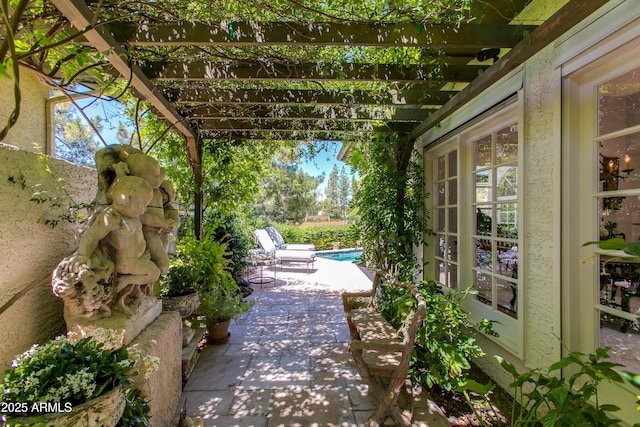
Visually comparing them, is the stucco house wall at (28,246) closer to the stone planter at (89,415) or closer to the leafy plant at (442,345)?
the stone planter at (89,415)

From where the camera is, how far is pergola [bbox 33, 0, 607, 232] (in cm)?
186

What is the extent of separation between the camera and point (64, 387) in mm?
1048

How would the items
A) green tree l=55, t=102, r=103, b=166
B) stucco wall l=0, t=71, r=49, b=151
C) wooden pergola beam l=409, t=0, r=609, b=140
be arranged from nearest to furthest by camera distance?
wooden pergola beam l=409, t=0, r=609, b=140
stucco wall l=0, t=71, r=49, b=151
green tree l=55, t=102, r=103, b=166

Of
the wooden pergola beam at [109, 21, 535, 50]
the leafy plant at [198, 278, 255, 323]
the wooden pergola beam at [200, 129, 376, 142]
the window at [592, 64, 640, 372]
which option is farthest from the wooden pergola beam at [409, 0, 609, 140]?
the leafy plant at [198, 278, 255, 323]

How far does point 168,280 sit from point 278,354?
1482 mm

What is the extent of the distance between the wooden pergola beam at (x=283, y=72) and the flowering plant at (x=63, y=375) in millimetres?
2160

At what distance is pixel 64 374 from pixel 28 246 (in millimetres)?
953

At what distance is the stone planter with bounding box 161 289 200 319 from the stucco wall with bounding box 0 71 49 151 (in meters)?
3.35

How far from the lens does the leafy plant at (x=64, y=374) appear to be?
1036 millimetres

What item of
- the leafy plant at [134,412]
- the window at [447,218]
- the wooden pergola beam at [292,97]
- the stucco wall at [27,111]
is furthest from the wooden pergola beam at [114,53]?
the window at [447,218]

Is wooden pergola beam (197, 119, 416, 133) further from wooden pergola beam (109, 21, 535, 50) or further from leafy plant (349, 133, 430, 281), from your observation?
wooden pergola beam (109, 21, 535, 50)

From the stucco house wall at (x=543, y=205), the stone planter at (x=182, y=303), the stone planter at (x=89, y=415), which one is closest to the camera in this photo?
the stone planter at (x=89, y=415)

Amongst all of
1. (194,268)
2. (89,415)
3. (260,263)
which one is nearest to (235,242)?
(260,263)

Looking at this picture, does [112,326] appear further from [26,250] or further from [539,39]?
[539,39]
